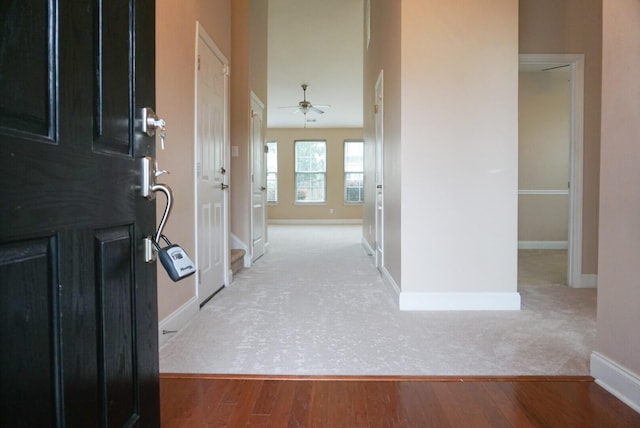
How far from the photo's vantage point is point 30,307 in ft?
2.11

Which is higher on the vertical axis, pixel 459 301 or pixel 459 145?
pixel 459 145

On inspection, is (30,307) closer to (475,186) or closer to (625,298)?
(625,298)

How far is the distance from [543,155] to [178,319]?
5778 mm

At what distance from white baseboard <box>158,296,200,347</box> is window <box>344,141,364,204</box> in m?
9.48

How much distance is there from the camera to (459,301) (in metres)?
2.90

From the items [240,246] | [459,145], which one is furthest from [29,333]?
[240,246]

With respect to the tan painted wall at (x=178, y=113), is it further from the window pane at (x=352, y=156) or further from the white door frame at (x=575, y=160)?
the window pane at (x=352, y=156)

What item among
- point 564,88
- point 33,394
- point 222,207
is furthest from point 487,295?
point 564,88

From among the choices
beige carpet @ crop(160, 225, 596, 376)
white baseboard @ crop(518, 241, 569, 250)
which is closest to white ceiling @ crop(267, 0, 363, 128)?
beige carpet @ crop(160, 225, 596, 376)

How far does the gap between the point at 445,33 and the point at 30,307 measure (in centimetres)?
297

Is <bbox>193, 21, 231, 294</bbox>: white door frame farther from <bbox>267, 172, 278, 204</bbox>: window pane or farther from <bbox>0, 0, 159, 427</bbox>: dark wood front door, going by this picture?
<bbox>267, 172, 278, 204</bbox>: window pane

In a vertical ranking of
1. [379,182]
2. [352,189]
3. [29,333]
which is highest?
[352,189]

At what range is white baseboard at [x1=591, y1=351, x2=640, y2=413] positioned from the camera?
1.51 metres

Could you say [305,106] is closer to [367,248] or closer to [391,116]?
[367,248]
